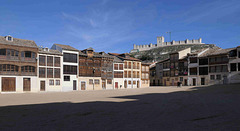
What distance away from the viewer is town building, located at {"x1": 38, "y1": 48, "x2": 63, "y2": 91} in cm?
4531

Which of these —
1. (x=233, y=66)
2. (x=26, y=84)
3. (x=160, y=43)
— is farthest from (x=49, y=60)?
(x=160, y=43)

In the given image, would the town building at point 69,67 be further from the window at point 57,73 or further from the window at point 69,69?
the window at point 57,73

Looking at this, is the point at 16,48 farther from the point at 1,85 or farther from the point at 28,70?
the point at 1,85

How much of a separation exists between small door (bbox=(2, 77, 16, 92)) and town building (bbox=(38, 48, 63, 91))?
546 cm

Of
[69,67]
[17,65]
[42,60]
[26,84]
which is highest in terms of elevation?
[42,60]

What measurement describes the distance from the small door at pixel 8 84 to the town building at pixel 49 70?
5.46m

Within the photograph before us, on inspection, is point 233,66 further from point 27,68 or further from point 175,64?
point 27,68

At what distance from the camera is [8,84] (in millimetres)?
39844

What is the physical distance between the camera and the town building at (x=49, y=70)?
45312 millimetres

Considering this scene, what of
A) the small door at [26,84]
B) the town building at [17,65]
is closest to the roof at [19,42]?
the town building at [17,65]

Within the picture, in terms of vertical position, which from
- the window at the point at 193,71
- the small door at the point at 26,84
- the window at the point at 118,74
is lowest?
the small door at the point at 26,84

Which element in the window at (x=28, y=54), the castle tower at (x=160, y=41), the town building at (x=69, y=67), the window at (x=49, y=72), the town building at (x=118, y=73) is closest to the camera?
the window at (x=28, y=54)

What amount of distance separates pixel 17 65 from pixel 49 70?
717 centimetres

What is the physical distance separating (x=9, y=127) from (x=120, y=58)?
57415 millimetres
